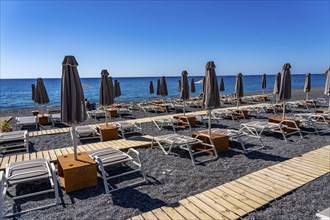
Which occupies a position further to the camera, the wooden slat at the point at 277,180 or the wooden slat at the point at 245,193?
the wooden slat at the point at 277,180

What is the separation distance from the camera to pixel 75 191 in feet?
14.1

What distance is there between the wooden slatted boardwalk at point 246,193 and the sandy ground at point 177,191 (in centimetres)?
15

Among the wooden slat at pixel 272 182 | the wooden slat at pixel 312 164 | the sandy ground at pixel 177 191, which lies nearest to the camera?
the sandy ground at pixel 177 191

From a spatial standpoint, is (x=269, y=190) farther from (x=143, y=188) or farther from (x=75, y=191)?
(x=75, y=191)

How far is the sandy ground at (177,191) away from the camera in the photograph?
137 inches

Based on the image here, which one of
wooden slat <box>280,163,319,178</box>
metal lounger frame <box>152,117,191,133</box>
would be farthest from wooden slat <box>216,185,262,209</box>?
metal lounger frame <box>152,117,191,133</box>

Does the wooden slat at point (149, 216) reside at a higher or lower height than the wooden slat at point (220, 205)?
lower

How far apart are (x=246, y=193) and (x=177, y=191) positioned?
116cm

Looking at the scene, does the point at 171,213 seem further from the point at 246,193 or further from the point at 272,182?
the point at 272,182

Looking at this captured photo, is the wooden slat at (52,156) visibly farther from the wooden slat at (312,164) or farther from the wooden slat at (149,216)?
the wooden slat at (312,164)

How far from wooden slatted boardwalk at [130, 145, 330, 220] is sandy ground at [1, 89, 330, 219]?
0.15 metres

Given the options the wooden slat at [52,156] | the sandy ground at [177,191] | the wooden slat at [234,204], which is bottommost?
the sandy ground at [177,191]

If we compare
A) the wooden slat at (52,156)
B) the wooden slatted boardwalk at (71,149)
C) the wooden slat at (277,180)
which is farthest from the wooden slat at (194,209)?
the wooden slat at (52,156)

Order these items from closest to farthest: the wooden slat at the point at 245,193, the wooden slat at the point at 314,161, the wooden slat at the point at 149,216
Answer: the wooden slat at the point at 149,216, the wooden slat at the point at 245,193, the wooden slat at the point at 314,161
